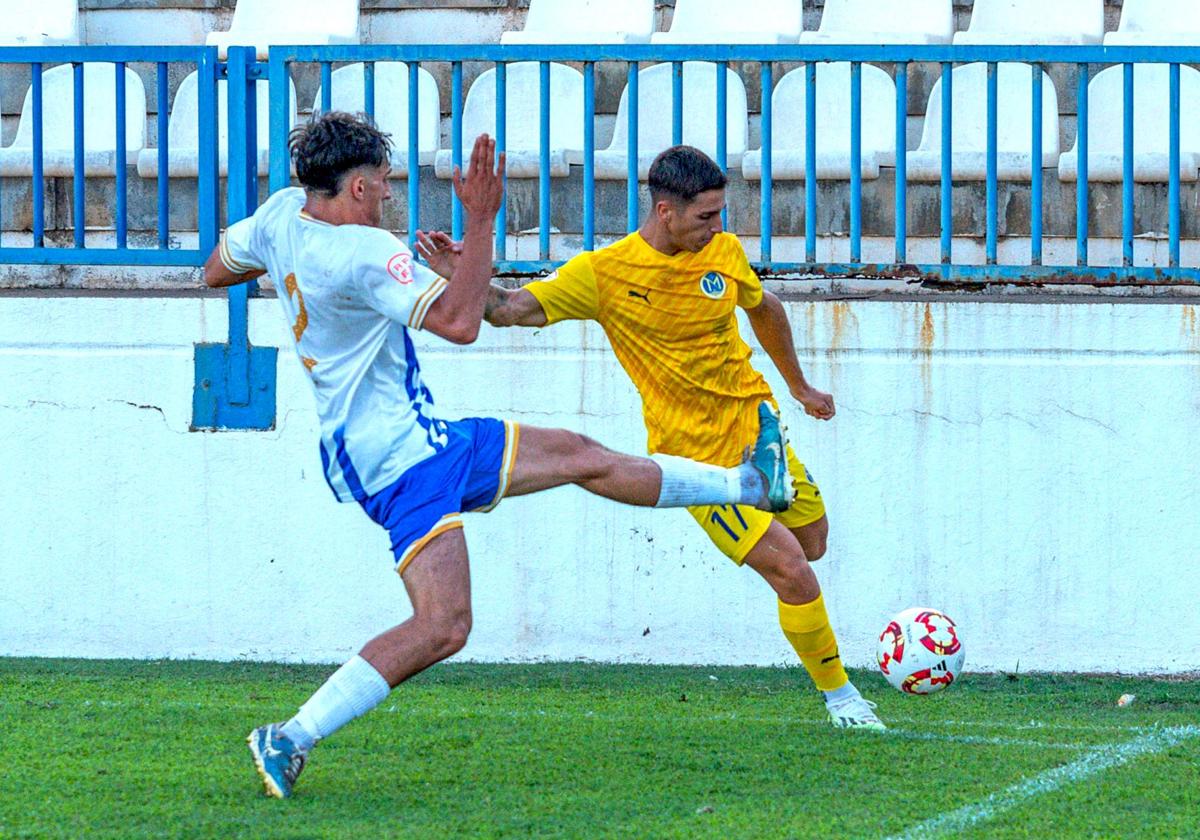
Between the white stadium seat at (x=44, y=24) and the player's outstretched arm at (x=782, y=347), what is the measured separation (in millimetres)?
6000

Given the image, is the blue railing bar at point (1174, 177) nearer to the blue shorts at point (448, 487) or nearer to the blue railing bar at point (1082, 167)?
the blue railing bar at point (1082, 167)

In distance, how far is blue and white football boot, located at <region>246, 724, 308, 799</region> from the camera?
424 centimetres

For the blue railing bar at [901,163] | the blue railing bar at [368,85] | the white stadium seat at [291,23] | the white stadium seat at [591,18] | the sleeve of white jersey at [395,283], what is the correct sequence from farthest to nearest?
the white stadium seat at [591,18] < the white stadium seat at [291,23] < the blue railing bar at [368,85] < the blue railing bar at [901,163] < the sleeve of white jersey at [395,283]

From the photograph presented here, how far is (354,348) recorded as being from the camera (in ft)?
14.5

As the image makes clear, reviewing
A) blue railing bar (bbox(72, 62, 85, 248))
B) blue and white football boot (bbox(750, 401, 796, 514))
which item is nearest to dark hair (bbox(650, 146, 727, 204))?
blue and white football boot (bbox(750, 401, 796, 514))

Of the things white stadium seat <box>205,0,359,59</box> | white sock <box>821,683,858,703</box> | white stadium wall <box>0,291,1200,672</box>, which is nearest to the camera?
white sock <box>821,683,858,703</box>

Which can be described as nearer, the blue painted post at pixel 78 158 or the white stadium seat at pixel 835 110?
the blue painted post at pixel 78 158

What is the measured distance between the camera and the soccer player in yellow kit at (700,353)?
5.30 m

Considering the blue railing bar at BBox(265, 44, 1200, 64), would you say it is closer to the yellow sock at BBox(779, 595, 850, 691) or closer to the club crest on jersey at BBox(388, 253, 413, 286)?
the yellow sock at BBox(779, 595, 850, 691)

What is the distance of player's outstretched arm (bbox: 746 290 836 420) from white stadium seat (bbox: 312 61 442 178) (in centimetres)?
234

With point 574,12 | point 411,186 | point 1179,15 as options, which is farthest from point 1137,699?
point 574,12

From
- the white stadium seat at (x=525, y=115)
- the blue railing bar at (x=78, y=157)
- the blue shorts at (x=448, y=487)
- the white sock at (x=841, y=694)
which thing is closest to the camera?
the blue shorts at (x=448, y=487)

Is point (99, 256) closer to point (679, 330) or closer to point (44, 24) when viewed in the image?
point (679, 330)

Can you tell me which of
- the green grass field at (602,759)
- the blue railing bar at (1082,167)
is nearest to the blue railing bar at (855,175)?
the blue railing bar at (1082,167)
